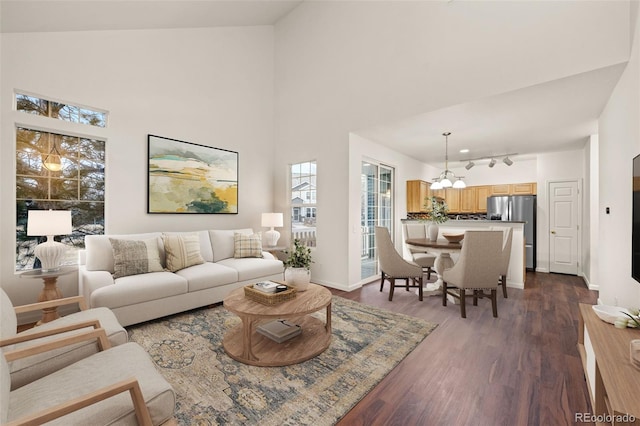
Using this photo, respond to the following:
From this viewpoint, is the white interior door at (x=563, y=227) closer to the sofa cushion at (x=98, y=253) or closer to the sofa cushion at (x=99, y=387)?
the sofa cushion at (x=99, y=387)

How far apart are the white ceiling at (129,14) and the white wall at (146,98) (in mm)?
107

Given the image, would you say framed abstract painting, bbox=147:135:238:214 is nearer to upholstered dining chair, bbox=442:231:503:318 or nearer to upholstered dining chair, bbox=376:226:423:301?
upholstered dining chair, bbox=376:226:423:301

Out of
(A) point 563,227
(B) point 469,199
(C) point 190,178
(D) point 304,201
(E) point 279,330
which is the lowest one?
(E) point 279,330

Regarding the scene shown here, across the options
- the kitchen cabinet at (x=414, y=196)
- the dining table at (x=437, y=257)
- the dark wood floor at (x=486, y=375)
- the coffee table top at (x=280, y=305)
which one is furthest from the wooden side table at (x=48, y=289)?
the kitchen cabinet at (x=414, y=196)

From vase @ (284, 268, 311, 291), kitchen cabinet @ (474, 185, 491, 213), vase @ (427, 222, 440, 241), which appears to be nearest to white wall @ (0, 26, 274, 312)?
vase @ (284, 268, 311, 291)

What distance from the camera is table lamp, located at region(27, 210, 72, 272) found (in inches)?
103

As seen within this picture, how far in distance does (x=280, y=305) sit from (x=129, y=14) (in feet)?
13.6

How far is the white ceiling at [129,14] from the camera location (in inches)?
110

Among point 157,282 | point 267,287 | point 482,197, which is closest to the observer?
point 267,287

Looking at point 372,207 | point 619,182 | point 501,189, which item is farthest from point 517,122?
point 501,189

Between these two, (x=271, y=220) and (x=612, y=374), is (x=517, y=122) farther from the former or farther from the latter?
A: (x=271, y=220)

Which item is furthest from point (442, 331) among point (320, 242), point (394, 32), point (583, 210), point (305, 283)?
point (583, 210)

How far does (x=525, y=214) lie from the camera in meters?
5.73

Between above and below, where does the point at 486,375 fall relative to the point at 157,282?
below
